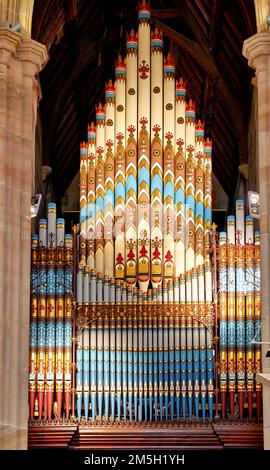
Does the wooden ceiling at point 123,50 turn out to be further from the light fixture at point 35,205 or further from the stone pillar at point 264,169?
the light fixture at point 35,205

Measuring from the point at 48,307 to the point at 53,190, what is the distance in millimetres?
8336

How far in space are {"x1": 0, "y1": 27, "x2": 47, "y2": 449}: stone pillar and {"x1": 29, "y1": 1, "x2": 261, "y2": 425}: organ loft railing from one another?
5.70 feet

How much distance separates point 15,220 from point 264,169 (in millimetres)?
3376

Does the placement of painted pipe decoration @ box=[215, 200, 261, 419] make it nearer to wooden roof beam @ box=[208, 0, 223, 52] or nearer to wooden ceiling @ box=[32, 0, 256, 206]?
wooden ceiling @ box=[32, 0, 256, 206]

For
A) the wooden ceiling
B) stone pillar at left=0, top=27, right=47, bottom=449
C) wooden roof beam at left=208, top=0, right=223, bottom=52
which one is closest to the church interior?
stone pillar at left=0, top=27, right=47, bottom=449

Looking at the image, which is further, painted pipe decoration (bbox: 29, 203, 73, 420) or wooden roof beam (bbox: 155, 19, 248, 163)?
wooden roof beam (bbox: 155, 19, 248, 163)

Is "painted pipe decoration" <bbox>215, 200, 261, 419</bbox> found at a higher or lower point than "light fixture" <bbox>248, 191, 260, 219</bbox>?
lower

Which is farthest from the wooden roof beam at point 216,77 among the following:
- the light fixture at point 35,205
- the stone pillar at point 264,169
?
the light fixture at point 35,205

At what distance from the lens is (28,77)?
55.4 ft

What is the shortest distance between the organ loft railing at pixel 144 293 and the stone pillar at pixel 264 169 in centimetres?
162

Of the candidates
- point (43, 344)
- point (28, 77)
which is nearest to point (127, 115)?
point (28, 77)

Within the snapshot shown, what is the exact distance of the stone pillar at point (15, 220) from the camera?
15.8 m

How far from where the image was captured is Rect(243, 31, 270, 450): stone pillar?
52.4ft
